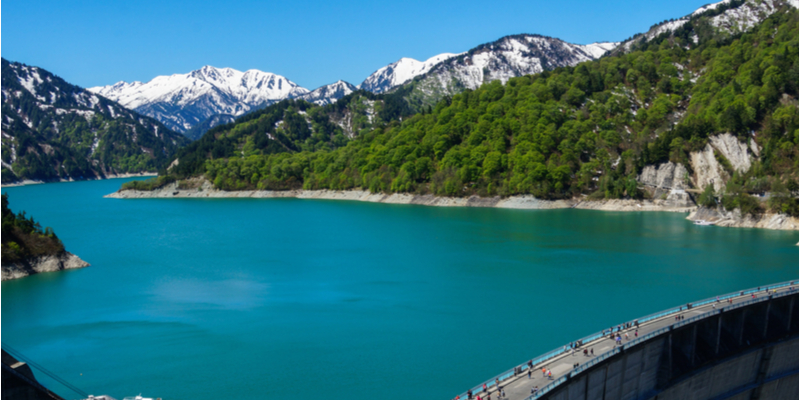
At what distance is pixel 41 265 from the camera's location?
42.8 metres

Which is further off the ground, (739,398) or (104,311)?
(104,311)

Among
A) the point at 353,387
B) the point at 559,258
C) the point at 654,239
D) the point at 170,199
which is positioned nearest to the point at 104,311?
the point at 353,387

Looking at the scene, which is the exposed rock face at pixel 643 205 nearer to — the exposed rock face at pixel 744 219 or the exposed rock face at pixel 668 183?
the exposed rock face at pixel 668 183

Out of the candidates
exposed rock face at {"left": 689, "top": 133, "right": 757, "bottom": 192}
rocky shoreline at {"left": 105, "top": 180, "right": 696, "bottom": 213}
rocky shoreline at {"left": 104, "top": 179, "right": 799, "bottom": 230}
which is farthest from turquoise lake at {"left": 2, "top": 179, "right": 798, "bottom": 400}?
exposed rock face at {"left": 689, "top": 133, "right": 757, "bottom": 192}

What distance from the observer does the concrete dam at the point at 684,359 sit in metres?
18.3

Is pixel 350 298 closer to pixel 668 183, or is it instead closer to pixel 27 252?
pixel 27 252

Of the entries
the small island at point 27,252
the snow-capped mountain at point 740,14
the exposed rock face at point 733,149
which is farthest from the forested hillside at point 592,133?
the small island at point 27,252

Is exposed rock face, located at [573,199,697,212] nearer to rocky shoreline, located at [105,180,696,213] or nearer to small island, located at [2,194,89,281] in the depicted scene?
rocky shoreline, located at [105,180,696,213]

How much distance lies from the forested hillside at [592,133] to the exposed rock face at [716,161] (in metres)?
0.95

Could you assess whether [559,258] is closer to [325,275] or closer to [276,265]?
[325,275]

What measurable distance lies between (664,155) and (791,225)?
24983 mm

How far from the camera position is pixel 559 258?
46.1 meters

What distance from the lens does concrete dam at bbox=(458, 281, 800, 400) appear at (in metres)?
18.3

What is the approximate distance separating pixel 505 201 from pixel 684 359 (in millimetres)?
63568
